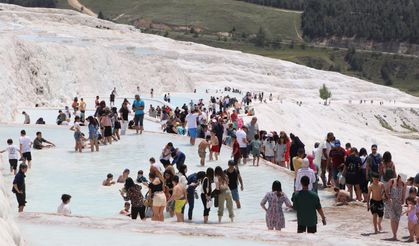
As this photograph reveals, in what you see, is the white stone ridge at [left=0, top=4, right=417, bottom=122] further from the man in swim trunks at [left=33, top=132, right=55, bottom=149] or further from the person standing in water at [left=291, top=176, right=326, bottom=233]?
the person standing in water at [left=291, top=176, right=326, bottom=233]

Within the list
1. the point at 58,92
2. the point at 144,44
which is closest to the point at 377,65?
the point at 144,44

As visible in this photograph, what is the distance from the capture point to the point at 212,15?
188m

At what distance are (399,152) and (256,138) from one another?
38.7 m

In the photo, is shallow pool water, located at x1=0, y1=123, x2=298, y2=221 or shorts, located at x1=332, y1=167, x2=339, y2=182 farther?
shorts, located at x1=332, y1=167, x2=339, y2=182

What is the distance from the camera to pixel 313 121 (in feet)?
211

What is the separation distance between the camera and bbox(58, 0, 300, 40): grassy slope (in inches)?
7111

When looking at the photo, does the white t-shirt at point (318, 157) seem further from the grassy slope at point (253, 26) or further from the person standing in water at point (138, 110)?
the grassy slope at point (253, 26)

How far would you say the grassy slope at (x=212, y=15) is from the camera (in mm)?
180625

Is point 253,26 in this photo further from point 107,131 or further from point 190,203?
point 190,203

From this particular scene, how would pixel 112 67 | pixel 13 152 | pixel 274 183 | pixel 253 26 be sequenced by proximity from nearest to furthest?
pixel 274 183, pixel 13 152, pixel 112 67, pixel 253 26

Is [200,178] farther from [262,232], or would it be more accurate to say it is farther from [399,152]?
[399,152]

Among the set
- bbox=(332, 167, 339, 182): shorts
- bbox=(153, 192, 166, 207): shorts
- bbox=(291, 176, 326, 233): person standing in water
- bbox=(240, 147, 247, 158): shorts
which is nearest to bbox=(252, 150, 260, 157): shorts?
bbox=(240, 147, 247, 158): shorts

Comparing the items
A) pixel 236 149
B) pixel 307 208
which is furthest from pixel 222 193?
pixel 236 149

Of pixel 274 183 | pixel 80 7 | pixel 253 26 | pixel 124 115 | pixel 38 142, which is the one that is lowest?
pixel 38 142
